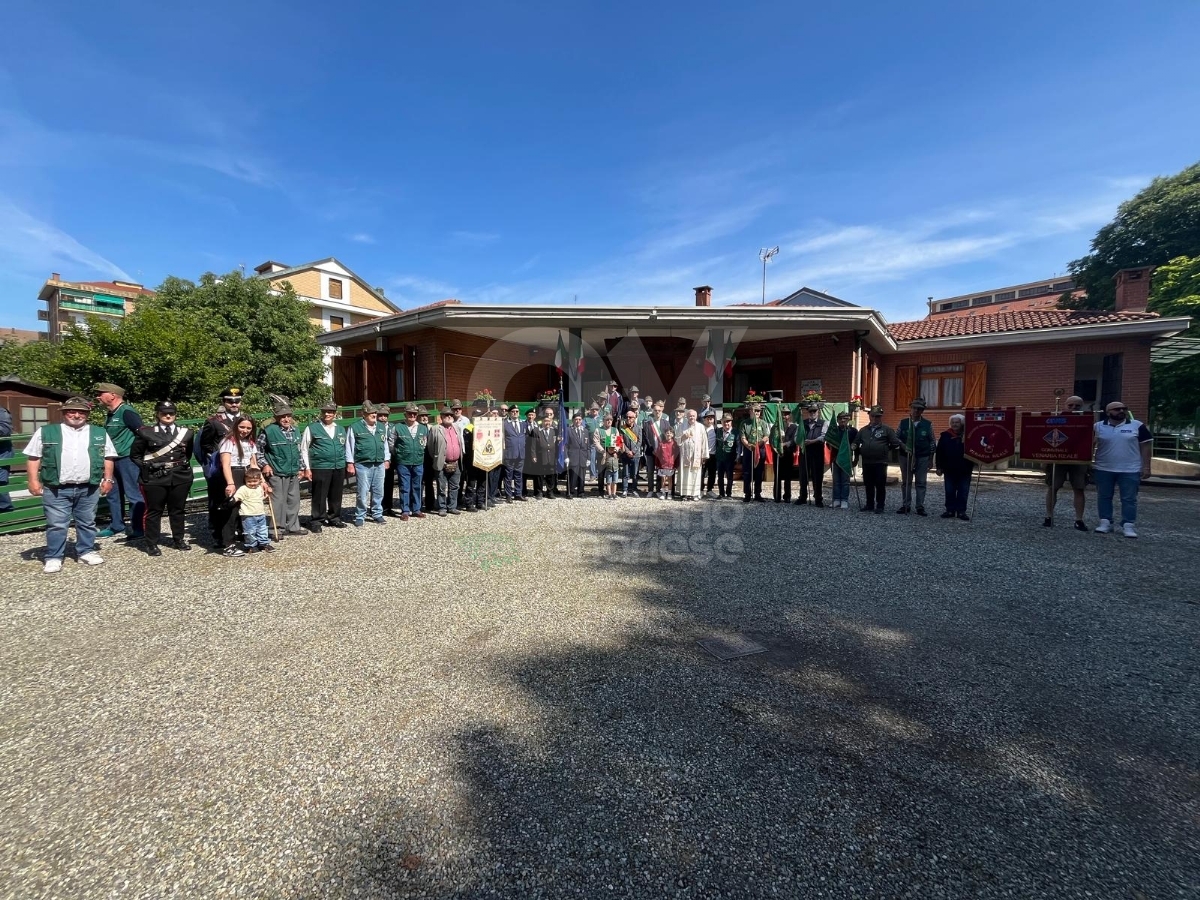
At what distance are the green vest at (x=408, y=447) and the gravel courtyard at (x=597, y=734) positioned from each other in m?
2.76

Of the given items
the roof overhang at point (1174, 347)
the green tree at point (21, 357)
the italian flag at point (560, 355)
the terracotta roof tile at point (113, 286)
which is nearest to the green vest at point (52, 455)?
the italian flag at point (560, 355)

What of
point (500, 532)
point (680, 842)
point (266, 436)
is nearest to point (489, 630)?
point (680, 842)

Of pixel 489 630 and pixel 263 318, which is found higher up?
pixel 263 318

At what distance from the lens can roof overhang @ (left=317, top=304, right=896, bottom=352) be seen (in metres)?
12.3

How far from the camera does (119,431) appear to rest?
6.24 m

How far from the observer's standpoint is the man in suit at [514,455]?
29.9 ft

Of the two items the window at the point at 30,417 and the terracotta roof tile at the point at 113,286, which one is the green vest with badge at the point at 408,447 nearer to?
the window at the point at 30,417

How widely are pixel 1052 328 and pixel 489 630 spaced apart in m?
17.0

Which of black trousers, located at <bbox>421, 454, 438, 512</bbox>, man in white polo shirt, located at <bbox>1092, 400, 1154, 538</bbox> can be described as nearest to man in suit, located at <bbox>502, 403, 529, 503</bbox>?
black trousers, located at <bbox>421, 454, 438, 512</bbox>

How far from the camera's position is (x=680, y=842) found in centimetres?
203

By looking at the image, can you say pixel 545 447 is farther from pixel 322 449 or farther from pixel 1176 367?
pixel 1176 367

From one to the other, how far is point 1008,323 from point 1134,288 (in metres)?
5.33

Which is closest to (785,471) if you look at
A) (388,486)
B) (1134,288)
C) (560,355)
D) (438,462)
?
(438,462)

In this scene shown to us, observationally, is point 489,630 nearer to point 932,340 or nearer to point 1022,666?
point 1022,666
